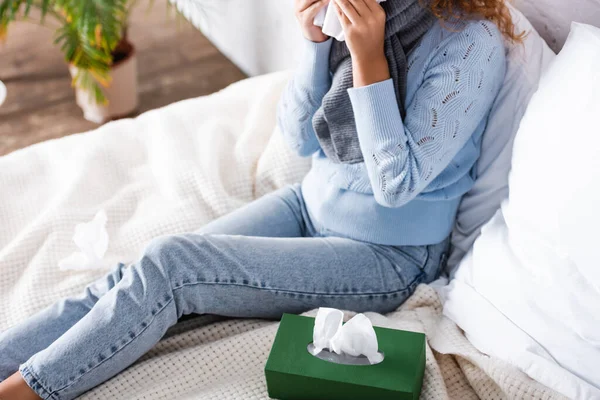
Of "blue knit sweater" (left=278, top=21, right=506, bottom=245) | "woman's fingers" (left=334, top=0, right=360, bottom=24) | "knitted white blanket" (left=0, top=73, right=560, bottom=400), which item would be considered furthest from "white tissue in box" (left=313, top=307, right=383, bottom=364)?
"woman's fingers" (left=334, top=0, right=360, bottom=24)

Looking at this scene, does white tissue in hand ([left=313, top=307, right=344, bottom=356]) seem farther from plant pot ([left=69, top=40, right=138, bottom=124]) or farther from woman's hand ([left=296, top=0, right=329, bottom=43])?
plant pot ([left=69, top=40, right=138, bottom=124])

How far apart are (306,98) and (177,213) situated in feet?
1.19

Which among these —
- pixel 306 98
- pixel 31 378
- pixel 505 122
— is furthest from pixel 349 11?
pixel 31 378

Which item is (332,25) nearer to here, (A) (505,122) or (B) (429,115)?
(B) (429,115)

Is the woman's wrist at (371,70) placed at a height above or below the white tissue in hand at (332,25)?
below

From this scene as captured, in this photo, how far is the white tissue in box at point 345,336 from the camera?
1.11 metres

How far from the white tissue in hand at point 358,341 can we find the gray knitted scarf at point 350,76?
1.06 feet

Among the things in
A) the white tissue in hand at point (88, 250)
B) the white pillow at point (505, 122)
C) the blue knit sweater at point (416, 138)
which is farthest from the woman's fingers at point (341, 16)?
the white tissue in hand at point (88, 250)

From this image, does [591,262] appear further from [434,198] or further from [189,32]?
[189,32]

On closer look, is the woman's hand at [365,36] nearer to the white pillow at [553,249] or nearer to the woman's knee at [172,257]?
the white pillow at [553,249]

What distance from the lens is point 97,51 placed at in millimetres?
2109

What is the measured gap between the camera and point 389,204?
1.24m

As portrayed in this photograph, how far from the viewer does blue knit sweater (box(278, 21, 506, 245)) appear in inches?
46.9

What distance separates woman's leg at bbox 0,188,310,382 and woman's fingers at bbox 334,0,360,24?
0.41 metres
